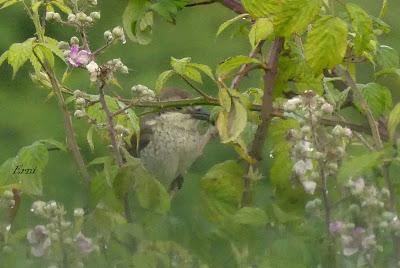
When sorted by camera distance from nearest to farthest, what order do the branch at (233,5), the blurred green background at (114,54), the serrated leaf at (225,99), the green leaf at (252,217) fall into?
the green leaf at (252,217) → the serrated leaf at (225,99) → the branch at (233,5) → the blurred green background at (114,54)

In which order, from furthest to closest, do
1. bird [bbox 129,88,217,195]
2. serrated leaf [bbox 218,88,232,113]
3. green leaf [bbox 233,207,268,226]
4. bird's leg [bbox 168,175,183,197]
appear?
bird [bbox 129,88,217,195] → bird's leg [bbox 168,175,183,197] → serrated leaf [bbox 218,88,232,113] → green leaf [bbox 233,207,268,226]

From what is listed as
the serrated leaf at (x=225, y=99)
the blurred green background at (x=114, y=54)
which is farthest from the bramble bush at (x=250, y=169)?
the blurred green background at (x=114, y=54)

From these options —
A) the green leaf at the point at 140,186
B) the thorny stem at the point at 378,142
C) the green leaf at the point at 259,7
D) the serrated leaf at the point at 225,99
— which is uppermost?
the green leaf at the point at 259,7

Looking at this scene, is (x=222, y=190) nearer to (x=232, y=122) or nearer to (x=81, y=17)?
(x=232, y=122)

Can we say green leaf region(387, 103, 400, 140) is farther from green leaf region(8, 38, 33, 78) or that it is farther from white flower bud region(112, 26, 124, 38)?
green leaf region(8, 38, 33, 78)

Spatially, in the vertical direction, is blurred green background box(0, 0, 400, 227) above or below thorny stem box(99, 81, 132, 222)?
below

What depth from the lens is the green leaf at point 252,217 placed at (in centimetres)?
177

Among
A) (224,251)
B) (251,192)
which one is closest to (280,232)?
(224,251)

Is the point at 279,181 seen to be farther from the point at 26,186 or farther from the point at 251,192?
the point at 26,186

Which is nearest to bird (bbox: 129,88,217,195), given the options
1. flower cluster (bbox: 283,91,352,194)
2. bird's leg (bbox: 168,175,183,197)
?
bird's leg (bbox: 168,175,183,197)

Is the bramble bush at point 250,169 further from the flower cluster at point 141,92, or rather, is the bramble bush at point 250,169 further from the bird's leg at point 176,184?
the bird's leg at point 176,184

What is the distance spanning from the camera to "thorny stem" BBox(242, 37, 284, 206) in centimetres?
196

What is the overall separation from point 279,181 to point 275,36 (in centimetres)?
21

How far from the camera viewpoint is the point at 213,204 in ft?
6.33
